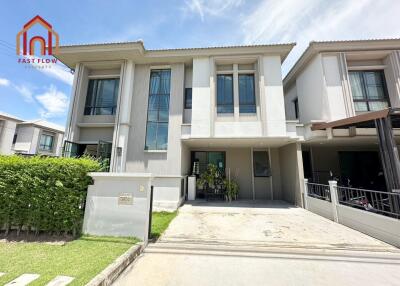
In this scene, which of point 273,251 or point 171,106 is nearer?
point 273,251

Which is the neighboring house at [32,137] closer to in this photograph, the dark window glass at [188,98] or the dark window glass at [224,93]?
the dark window glass at [188,98]

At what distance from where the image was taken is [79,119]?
9531 millimetres

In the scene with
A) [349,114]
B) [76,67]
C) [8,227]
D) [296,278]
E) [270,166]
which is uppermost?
[76,67]

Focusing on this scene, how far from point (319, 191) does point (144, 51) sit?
35.2 ft

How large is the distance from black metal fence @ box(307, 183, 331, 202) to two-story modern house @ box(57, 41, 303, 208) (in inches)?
19.3

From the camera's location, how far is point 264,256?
3.73 m

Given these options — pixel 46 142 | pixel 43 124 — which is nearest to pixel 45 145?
pixel 46 142

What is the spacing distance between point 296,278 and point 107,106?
417 inches

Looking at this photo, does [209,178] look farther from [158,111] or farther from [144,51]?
[144,51]

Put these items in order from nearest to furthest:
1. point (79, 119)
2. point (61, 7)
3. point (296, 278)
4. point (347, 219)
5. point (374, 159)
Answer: point (296, 278)
point (347, 219)
point (61, 7)
point (79, 119)
point (374, 159)

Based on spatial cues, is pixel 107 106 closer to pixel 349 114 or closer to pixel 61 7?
pixel 61 7

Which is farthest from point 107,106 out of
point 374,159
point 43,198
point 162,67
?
point 374,159

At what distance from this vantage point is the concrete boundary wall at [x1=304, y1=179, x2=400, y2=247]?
438cm

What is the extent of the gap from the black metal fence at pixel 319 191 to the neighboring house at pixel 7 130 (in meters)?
29.9
